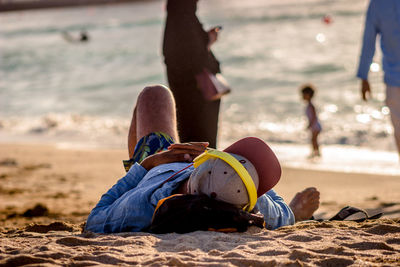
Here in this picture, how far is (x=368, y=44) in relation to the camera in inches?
170

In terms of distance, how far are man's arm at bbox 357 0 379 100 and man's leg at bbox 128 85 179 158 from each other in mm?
1825

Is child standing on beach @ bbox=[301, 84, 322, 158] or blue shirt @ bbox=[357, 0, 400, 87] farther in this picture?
child standing on beach @ bbox=[301, 84, 322, 158]

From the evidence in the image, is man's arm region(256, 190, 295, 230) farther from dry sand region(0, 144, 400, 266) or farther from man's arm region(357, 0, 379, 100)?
man's arm region(357, 0, 379, 100)

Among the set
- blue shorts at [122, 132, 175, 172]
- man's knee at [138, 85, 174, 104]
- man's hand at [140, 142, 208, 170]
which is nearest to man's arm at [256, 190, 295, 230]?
man's hand at [140, 142, 208, 170]

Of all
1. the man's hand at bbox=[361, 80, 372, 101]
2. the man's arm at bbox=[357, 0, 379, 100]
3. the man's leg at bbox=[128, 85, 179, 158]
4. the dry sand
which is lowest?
the dry sand

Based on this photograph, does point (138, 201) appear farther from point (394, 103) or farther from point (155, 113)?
point (394, 103)

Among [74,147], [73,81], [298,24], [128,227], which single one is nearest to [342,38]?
[298,24]

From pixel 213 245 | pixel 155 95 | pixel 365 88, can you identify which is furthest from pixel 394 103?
pixel 213 245

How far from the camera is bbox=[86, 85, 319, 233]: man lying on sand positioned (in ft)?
8.43

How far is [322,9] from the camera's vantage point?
110 feet

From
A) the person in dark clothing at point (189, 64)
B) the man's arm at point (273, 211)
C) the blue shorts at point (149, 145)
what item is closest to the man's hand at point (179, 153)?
the blue shorts at point (149, 145)

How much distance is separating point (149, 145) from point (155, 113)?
0.25 metres

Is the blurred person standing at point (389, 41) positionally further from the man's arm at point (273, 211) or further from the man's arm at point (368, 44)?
the man's arm at point (273, 211)

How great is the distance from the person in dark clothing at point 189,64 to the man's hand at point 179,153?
5.10 feet
